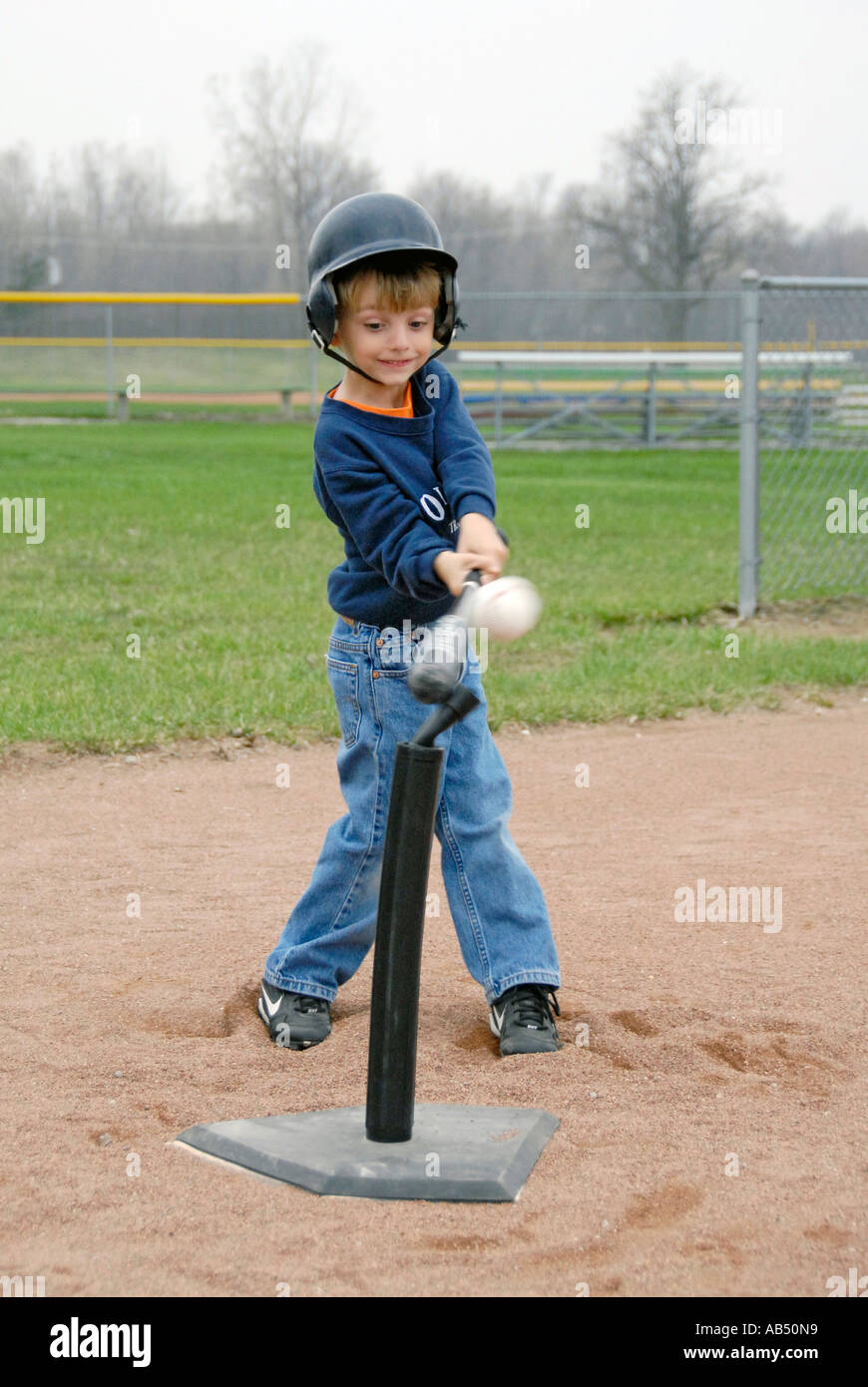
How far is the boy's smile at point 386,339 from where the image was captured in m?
2.49

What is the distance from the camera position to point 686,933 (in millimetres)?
3520

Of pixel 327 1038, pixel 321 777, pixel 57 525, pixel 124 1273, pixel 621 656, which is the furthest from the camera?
pixel 57 525

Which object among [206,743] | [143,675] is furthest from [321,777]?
[143,675]

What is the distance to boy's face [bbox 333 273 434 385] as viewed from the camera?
249 cm

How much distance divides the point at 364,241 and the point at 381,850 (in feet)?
3.78

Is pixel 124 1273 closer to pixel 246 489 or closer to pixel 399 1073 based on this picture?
pixel 399 1073

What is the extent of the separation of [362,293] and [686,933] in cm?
181

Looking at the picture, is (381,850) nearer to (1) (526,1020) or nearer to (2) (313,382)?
(1) (526,1020)

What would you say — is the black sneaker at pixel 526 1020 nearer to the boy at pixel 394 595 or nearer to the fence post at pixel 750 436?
the boy at pixel 394 595

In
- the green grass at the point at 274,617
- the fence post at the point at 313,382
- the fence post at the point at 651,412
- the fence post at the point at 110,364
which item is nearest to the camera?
the green grass at the point at 274,617

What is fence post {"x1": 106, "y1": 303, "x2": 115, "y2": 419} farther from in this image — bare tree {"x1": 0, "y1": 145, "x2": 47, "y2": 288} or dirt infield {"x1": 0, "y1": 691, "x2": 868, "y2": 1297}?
dirt infield {"x1": 0, "y1": 691, "x2": 868, "y2": 1297}

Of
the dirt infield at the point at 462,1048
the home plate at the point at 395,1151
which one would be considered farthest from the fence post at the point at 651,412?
the home plate at the point at 395,1151

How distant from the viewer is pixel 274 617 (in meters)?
7.39

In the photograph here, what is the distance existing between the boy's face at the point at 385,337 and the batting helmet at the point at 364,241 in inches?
1.5
